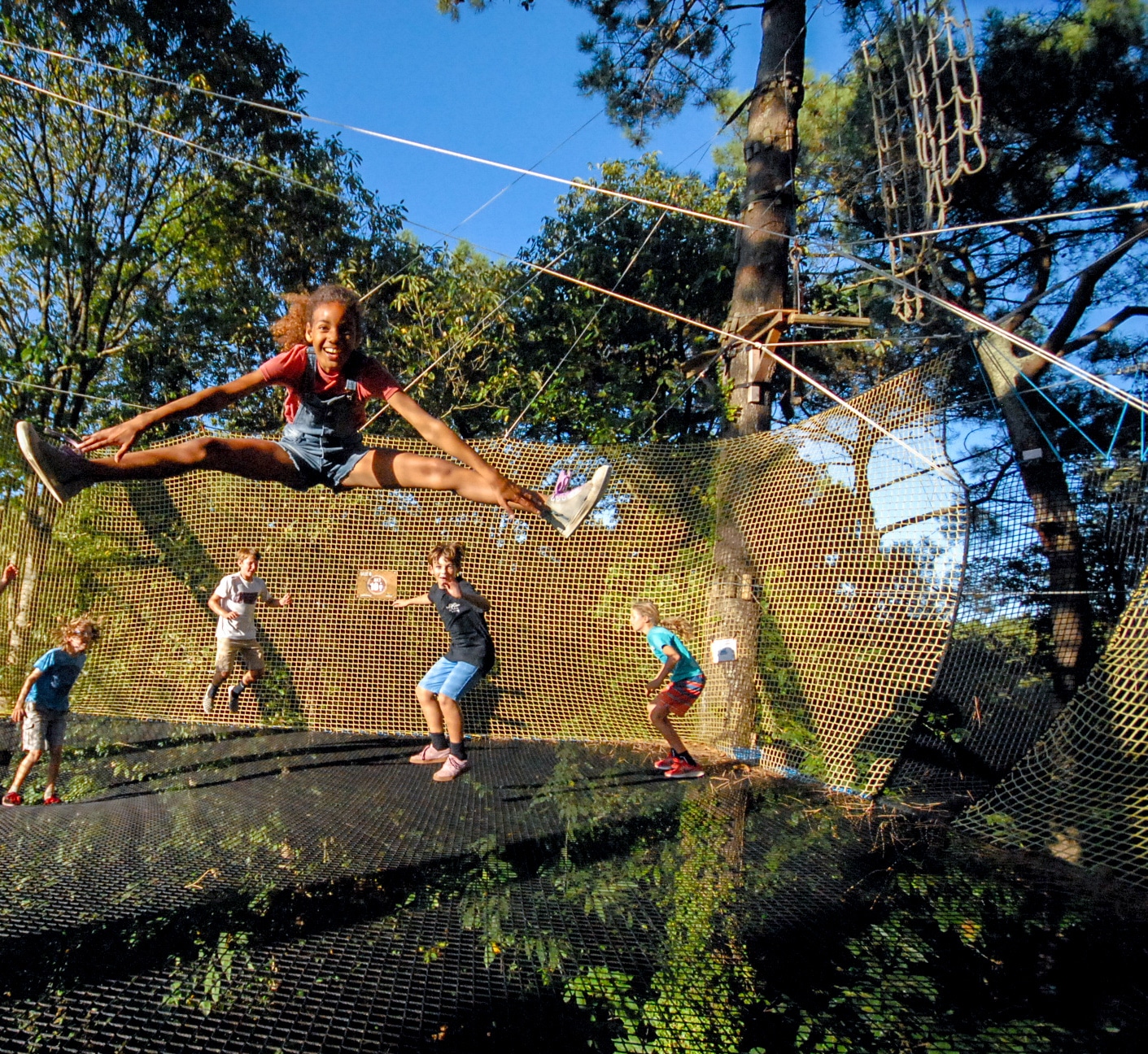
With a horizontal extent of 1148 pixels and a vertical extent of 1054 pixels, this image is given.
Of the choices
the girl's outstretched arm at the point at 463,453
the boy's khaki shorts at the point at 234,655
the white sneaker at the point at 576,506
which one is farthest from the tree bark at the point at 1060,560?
the boy's khaki shorts at the point at 234,655

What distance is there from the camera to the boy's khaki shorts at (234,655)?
19.8 ft

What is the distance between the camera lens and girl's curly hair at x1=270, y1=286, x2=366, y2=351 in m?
3.11

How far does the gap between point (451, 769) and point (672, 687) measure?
143 centimetres

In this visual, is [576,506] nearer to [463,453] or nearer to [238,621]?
[463,453]

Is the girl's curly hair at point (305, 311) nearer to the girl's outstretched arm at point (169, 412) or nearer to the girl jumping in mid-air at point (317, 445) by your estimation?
the girl jumping in mid-air at point (317, 445)

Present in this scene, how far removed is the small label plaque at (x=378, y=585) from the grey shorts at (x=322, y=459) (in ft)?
9.80

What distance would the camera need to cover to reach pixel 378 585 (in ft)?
20.6

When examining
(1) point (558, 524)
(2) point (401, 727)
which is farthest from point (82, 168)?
(1) point (558, 524)

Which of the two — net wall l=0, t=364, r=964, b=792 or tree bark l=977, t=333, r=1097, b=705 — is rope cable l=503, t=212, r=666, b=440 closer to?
net wall l=0, t=364, r=964, b=792

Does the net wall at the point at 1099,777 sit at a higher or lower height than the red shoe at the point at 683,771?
higher

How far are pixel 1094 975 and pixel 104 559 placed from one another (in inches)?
275

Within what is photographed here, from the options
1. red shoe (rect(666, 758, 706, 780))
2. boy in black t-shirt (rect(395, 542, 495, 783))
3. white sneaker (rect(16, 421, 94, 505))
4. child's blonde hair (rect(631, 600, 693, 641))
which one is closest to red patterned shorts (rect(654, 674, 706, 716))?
red shoe (rect(666, 758, 706, 780))

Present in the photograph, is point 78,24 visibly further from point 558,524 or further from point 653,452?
point 558,524

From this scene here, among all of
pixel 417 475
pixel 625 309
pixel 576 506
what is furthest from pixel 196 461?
pixel 625 309
